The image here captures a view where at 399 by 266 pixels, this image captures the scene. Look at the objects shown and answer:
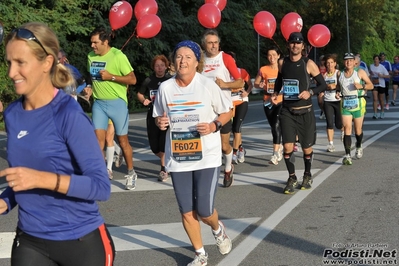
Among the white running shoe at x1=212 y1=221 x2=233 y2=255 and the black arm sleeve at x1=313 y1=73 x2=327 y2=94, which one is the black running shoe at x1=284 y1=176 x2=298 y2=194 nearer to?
the black arm sleeve at x1=313 y1=73 x2=327 y2=94

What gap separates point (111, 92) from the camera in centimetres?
1059

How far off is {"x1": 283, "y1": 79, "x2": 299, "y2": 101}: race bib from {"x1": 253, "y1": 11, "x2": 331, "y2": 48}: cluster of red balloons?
2.86 metres

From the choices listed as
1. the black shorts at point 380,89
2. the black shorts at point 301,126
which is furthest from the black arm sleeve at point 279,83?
the black shorts at point 380,89

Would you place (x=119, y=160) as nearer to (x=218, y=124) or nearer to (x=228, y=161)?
(x=228, y=161)

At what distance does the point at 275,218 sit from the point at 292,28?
607 cm

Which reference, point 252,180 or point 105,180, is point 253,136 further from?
point 105,180

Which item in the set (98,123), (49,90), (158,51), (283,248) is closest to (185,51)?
(283,248)

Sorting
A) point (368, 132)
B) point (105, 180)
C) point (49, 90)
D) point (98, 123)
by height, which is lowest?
point (368, 132)

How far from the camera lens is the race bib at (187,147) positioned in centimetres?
637

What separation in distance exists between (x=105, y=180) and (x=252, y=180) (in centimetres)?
766

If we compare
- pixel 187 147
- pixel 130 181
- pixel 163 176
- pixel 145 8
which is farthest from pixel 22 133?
pixel 145 8

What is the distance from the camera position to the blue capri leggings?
20.6 feet

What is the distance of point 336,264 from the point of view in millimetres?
6277

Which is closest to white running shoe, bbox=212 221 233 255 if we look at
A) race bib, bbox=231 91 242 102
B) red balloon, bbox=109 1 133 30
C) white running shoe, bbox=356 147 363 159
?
race bib, bbox=231 91 242 102
